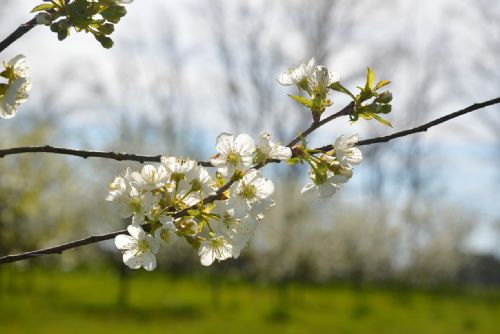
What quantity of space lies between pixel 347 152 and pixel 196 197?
0.24 m

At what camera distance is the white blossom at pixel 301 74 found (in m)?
1.08

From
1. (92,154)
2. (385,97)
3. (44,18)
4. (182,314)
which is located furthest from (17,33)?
(182,314)

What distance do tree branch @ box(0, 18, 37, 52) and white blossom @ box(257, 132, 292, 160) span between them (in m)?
0.35

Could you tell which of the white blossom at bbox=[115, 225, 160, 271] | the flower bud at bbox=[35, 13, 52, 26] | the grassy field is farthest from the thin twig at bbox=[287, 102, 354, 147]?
the grassy field

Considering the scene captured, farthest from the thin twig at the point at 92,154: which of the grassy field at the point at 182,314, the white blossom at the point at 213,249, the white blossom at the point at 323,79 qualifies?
the grassy field at the point at 182,314

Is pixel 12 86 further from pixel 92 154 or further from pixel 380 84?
pixel 380 84

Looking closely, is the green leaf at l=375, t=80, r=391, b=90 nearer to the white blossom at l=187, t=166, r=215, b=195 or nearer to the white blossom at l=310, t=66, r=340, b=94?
the white blossom at l=310, t=66, r=340, b=94

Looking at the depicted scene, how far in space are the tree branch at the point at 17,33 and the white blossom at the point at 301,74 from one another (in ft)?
1.43

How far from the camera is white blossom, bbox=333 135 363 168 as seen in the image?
0.97 m

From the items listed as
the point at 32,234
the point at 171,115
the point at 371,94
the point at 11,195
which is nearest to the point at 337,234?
the point at 171,115

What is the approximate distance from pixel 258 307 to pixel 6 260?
38.8 feet

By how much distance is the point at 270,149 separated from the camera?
926 mm

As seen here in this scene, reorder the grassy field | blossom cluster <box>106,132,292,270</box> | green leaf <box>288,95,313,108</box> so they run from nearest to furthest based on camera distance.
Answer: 1. blossom cluster <box>106,132,292,270</box>
2. green leaf <box>288,95,313,108</box>
3. the grassy field

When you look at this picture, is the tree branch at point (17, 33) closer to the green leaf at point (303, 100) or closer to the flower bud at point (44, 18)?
the flower bud at point (44, 18)
